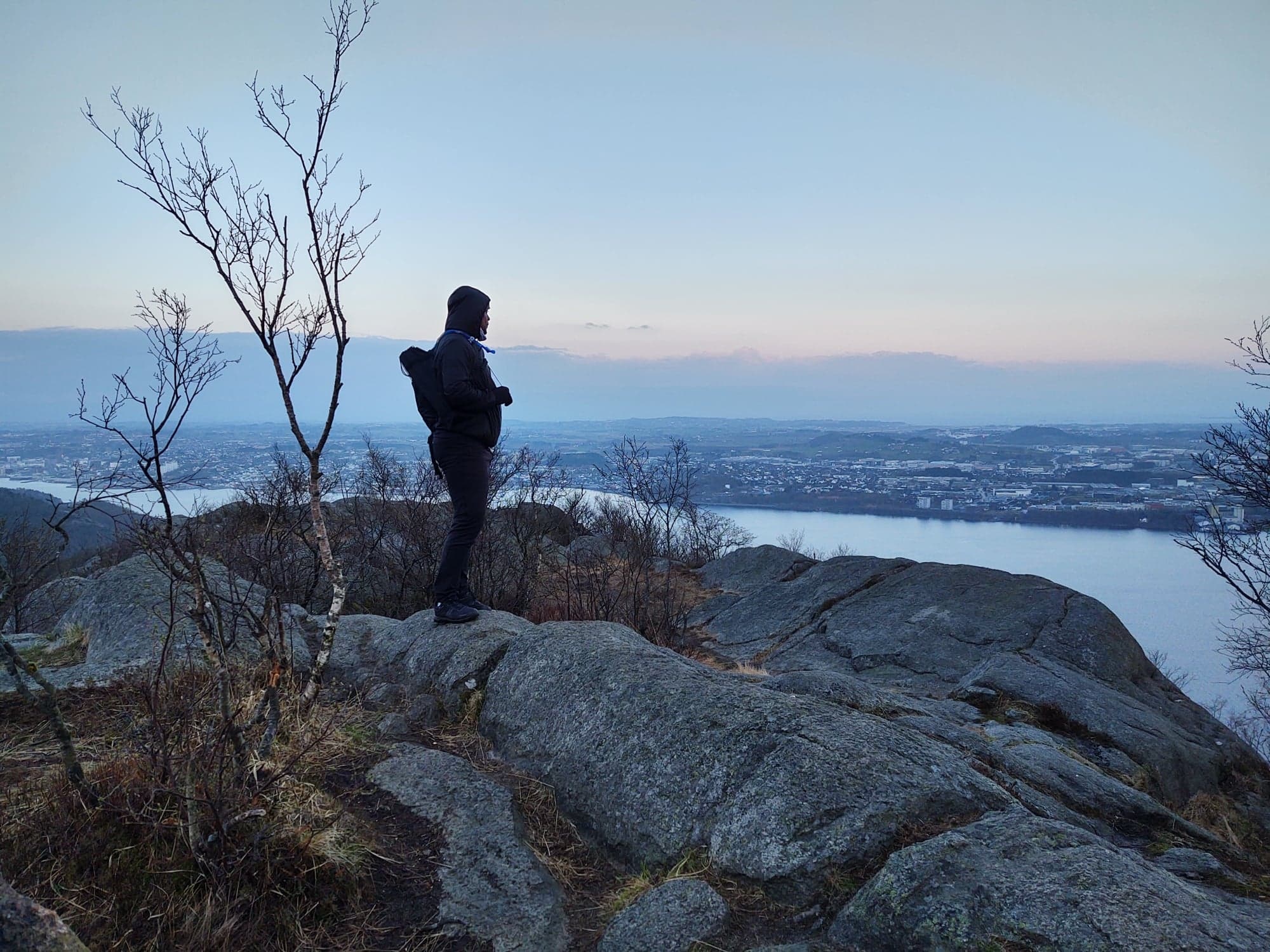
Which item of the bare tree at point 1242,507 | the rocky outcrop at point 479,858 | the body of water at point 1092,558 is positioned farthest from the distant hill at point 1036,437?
the rocky outcrop at point 479,858

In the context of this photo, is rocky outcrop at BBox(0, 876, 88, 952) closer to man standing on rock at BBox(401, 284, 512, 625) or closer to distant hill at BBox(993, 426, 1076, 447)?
man standing on rock at BBox(401, 284, 512, 625)

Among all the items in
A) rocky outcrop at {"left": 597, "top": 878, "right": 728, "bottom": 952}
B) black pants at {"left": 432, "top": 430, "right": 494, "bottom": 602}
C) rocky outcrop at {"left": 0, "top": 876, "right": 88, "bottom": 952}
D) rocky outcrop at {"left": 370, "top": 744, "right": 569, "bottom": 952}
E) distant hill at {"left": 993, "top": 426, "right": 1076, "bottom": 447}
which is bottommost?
rocky outcrop at {"left": 370, "top": 744, "right": 569, "bottom": 952}

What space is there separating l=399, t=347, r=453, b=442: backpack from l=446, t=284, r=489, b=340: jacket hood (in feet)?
0.90


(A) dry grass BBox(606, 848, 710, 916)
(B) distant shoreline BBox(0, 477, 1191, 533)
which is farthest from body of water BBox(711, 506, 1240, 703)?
(A) dry grass BBox(606, 848, 710, 916)

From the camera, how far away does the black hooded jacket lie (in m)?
4.96

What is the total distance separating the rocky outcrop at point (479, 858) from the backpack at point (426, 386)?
7.25 feet

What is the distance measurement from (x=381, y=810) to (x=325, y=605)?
19.6 feet

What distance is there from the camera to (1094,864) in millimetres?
2490

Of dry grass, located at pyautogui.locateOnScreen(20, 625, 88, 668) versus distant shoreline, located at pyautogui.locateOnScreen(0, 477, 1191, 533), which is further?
distant shoreline, located at pyautogui.locateOnScreen(0, 477, 1191, 533)

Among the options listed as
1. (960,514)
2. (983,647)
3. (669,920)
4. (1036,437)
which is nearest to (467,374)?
(669,920)

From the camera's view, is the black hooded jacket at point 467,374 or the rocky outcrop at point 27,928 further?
the black hooded jacket at point 467,374

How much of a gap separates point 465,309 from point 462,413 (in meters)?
0.73

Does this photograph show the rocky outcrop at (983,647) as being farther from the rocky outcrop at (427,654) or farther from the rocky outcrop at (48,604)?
the rocky outcrop at (48,604)

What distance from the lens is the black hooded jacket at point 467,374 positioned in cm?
496
